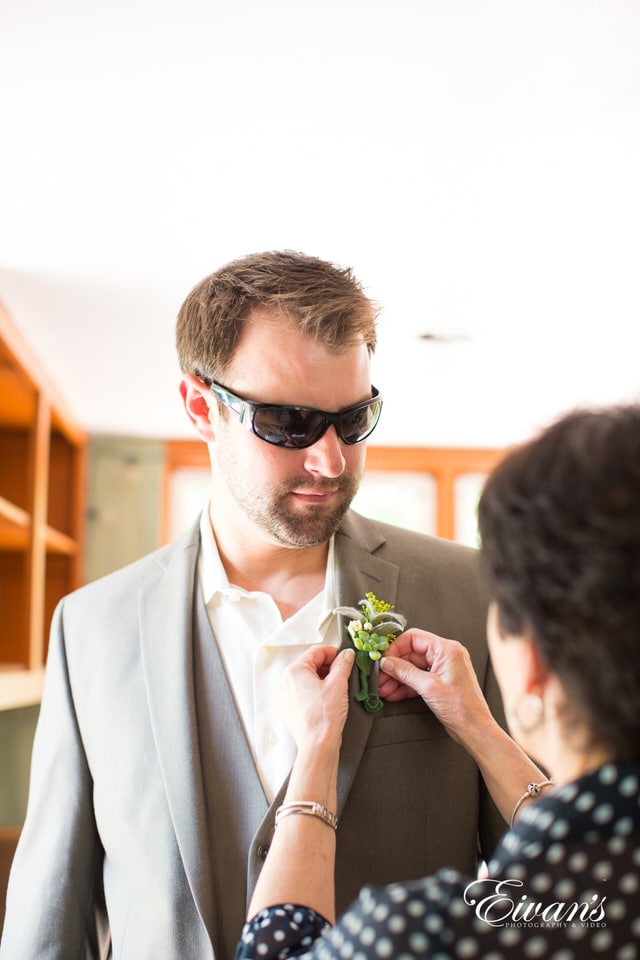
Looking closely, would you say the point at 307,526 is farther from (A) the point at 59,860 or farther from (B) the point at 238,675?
(A) the point at 59,860

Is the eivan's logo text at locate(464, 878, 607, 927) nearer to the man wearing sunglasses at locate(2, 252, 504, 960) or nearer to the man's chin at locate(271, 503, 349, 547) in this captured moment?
the man wearing sunglasses at locate(2, 252, 504, 960)

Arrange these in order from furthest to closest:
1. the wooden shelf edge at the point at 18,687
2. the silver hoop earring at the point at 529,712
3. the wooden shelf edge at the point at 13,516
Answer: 1. the wooden shelf edge at the point at 18,687
2. the wooden shelf edge at the point at 13,516
3. the silver hoop earring at the point at 529,712

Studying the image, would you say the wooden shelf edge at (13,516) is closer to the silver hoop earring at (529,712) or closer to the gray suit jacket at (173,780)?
the gray suit jacket at (173,780)

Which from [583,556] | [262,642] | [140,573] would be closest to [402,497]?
[140,573]

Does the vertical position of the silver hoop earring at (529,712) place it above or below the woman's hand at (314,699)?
above

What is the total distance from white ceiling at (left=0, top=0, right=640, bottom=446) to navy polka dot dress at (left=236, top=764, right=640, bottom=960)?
0.44 metres

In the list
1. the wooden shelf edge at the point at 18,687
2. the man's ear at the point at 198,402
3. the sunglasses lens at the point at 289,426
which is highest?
the man's ear at the point at 198,402

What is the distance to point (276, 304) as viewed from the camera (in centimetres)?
173

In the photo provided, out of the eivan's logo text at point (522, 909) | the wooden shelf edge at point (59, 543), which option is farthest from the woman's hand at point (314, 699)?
the wooden shelf edge at point (59, 543)

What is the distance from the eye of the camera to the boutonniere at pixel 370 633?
5.17ft

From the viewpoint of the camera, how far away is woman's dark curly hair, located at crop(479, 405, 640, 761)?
891 mm

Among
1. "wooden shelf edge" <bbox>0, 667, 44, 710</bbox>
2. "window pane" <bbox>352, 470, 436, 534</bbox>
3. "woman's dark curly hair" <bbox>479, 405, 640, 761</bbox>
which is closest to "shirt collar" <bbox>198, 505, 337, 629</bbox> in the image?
"woman's dark curly hair" <bbox>479, 405, 640, 761</bbox>

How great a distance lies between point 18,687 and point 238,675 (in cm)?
309

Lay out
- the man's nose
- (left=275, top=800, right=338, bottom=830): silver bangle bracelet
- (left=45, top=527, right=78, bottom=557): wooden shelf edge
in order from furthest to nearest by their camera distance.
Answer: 1. (left=45, top=527, right=78, bottom=557): wooden shelf edge
2. the man's nose
3. (left=275, top=800, right=338, bottom=830): silver bangle bracelet
